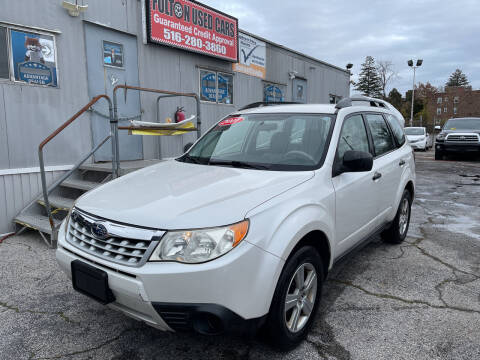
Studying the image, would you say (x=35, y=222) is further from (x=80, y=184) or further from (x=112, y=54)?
(x=112, y=54)

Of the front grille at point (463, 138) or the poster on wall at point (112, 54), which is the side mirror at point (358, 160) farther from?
the front grille at point (463, 138)

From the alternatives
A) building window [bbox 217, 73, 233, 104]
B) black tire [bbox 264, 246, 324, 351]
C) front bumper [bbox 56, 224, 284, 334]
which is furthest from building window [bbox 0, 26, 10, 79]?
black tire [bbox 264, 246, 324, 351]

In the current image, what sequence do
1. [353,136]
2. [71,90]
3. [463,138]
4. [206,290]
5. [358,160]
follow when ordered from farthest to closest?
[463,138]
[71,90]
[353,136]
[358,160]
[206,290]

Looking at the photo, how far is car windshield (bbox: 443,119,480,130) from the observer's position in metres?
14.3

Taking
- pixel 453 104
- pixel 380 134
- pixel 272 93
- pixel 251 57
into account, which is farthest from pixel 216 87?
pixel 453 104

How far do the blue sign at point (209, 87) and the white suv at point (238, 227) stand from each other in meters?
5.17

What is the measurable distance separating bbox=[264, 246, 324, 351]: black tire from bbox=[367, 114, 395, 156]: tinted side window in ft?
5.82

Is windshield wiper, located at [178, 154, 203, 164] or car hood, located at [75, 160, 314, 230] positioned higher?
windshield wiper, located at [178, 154, 203, 164]

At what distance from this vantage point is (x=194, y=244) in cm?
197

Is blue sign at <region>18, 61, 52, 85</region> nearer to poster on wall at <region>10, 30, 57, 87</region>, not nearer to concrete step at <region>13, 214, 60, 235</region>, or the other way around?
poster on wall at <region>10, 30, 57, 87</region>

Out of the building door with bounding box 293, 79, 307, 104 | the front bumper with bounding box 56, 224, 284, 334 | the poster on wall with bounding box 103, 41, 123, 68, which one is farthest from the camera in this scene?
the building door with bounding box 293, 79, 307, 104

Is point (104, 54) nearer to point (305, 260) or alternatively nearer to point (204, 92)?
point (204, 92)

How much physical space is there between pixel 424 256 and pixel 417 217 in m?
1.97

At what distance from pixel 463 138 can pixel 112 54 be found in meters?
13.1
